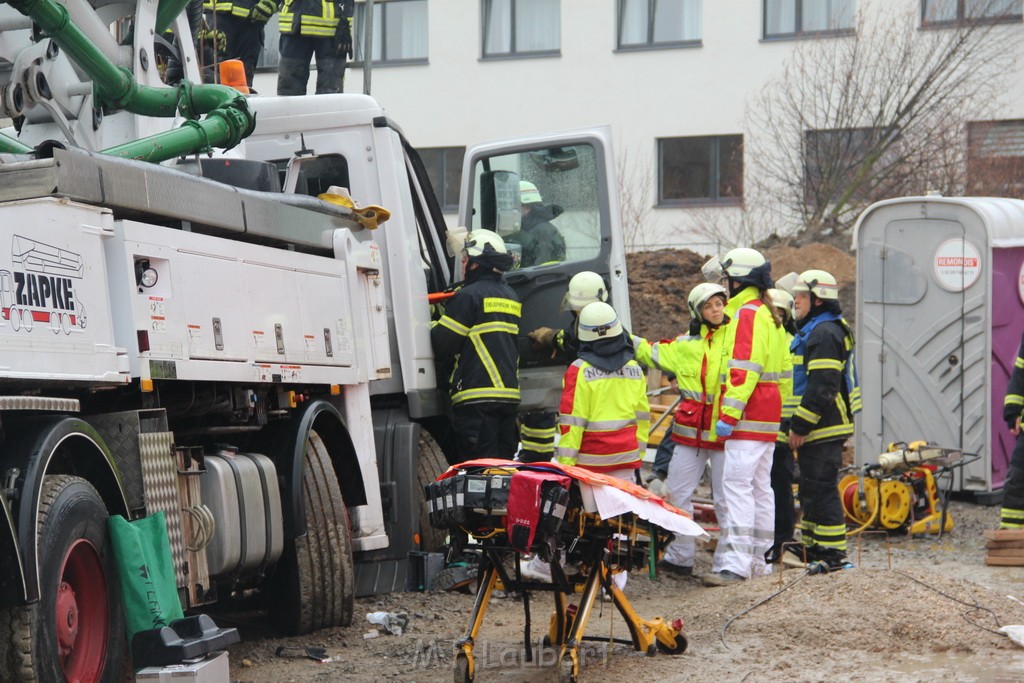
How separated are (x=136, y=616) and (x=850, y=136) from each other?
58.3ft

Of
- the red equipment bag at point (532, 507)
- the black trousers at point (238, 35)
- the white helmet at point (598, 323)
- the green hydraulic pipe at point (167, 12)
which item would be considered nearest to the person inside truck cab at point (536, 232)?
the white helmet at point (598, 323)

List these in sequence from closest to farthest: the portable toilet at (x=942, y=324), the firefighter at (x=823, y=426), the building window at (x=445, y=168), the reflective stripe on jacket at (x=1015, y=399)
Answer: the firefighter at (x=823, y=426) → the reflective stripe on jacket at (x=1015, y=399) → the portable toilet at (x=942, y=324) → the building window at (x=445, y=168)

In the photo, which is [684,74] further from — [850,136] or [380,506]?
[380,506]

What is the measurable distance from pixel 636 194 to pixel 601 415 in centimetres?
1710

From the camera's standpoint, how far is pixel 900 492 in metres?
11.0

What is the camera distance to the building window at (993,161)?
20578 millimetres

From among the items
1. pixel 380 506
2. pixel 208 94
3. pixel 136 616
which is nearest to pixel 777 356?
pixel 380 506

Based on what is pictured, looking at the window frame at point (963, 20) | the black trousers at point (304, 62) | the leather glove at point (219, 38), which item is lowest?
the black trousers at point (304, 62)

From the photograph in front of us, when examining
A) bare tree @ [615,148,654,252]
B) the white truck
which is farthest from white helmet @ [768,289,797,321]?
bare tree @ [615,148,654,252]

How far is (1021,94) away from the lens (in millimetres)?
23234

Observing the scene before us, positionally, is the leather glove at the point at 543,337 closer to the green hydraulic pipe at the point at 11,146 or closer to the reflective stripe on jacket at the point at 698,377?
the reflective stripe on jacket at the point at 698,377

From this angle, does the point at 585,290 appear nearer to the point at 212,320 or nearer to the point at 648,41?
the point at 212,320

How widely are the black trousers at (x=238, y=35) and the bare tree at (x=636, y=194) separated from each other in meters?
12.9

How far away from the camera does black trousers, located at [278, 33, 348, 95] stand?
10414 millimetres
